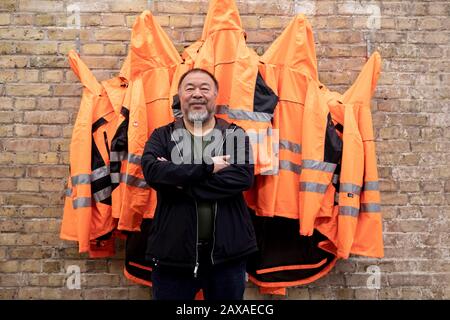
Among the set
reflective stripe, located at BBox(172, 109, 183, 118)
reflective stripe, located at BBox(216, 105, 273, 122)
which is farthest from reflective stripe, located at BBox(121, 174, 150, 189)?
reflective stripe, located at BBox(216, 105, 273, 122)

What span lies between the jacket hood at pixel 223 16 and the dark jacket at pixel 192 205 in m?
0.91

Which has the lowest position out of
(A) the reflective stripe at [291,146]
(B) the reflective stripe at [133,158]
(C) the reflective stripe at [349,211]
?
(C) the reflective stripe at [349,211]

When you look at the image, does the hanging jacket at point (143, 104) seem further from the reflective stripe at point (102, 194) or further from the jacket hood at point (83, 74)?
the jacket hood at point (83, 74)

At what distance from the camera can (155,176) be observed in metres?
2.43

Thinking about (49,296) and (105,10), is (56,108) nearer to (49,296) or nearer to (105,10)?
(105,10)

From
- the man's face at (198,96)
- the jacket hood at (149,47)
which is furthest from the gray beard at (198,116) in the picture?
the jacket hood at (149,47)

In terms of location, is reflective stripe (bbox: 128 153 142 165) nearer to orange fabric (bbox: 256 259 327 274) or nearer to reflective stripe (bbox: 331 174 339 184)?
orange fabric (bbox: 256 259 327 274)

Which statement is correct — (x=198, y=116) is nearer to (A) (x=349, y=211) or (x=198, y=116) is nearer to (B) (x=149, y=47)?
(B) (x=149, y=47)

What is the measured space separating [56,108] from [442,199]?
2.89 meters

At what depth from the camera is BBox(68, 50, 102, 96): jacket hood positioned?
10.5 feet

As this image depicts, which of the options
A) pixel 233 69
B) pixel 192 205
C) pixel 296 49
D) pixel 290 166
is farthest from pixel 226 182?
pixel 296 49

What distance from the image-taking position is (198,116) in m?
2.60

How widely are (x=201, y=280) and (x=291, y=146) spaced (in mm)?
1059

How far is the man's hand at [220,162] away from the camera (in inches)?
95.3
